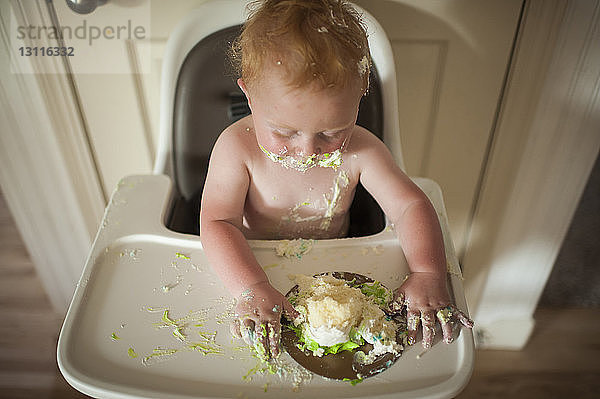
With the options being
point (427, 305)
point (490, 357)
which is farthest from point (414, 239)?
point (490, 357)

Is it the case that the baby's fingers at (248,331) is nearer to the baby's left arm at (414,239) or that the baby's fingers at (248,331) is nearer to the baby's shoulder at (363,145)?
the baby's left arm at (414,239)

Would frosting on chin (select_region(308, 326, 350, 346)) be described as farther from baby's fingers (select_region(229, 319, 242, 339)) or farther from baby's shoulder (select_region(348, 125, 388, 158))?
baby's shoulder (select_region(348, 125, 388, 158))

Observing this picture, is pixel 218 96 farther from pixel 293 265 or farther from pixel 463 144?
pixel 463 144

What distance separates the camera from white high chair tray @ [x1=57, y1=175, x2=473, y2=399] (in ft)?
1.91

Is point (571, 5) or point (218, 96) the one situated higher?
point (571, 5)

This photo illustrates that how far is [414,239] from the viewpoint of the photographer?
2.41 feet

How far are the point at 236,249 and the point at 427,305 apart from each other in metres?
0.29

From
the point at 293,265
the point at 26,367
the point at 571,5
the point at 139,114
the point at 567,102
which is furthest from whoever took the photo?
the point at 26,367

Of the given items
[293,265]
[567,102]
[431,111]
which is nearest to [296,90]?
[293,265]

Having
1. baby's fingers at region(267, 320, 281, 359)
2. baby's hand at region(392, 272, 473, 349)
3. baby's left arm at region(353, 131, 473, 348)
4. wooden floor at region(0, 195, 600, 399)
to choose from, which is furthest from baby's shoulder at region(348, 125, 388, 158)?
wooden floor at region(0, 195, 600, 399)

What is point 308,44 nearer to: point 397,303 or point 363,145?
point 363,145

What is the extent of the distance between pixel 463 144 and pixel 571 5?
36 centimetres

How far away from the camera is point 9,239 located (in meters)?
1.66

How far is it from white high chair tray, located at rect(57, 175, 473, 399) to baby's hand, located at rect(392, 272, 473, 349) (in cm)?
2
